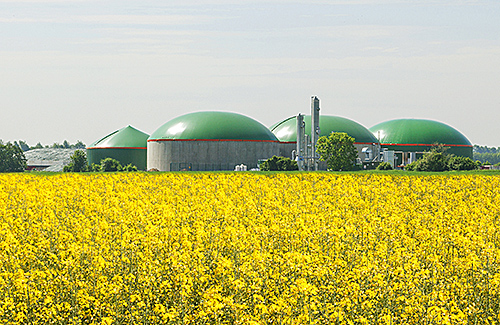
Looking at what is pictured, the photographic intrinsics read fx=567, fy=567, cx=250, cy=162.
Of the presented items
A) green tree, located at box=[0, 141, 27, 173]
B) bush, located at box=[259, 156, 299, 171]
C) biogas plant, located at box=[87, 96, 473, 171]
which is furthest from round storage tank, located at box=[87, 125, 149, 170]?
bush, located at box=[259, 156, 299, 171]

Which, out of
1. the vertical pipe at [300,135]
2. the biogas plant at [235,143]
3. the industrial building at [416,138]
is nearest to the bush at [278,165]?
the biogas plant at [235,143]

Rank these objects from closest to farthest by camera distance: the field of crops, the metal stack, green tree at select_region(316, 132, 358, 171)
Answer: the field of crops, green tree at select_region(316, 132, 358, 171), the metal stack

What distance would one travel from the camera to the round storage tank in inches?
4582

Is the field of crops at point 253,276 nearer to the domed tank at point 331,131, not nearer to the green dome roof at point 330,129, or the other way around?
the domed tank at point 331,131

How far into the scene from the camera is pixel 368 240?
13.0 metres

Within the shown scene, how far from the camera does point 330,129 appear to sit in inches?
4414

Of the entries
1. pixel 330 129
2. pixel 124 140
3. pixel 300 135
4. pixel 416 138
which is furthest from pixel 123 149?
pixel 416 138

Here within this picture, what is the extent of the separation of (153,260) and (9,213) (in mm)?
9042

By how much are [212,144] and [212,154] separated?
5.79 feet

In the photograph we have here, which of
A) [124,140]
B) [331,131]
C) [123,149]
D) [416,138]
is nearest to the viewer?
[331,131]

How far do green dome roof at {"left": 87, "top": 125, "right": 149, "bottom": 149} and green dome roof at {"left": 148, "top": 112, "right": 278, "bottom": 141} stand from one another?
11.4m

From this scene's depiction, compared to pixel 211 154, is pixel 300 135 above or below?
above

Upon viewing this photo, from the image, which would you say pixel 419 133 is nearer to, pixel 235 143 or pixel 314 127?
pixel 314 127

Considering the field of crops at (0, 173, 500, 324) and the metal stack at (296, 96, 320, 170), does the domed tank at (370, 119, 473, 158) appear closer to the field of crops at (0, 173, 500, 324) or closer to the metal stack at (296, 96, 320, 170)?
the metal stack at (296, 96, 320, 170)
